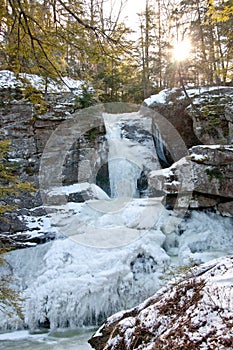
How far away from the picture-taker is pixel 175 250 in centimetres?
739

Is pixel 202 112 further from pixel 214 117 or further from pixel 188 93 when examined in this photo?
pixel 188 93

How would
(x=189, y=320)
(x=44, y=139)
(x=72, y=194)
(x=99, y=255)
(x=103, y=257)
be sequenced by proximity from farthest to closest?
(x=44, y=139) → (x=72, y=194) → (x=99, y=255) → (x=103, y=257) → (x=189, y=320)

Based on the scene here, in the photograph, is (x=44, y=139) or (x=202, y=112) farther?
(x=44, y=139)

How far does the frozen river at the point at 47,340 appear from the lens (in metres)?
5.25

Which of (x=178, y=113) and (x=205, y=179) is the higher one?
(x=178, y=113)

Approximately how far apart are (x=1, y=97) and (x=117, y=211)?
A: 19.4 feet

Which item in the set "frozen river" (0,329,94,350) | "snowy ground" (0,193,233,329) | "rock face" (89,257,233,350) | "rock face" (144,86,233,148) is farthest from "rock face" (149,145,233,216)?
"rock face" (89,257,233,350)

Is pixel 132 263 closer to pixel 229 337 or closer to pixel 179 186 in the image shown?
pixel 179 186

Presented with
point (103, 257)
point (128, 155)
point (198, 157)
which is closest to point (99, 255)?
point (103, 257)

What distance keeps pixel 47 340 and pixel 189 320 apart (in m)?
4.48

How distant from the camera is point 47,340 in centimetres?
556

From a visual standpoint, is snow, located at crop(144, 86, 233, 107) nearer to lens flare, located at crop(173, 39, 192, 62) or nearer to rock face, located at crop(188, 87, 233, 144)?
rock face, located at crop(188, 87, 233, 144)

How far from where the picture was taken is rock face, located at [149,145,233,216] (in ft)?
26.0

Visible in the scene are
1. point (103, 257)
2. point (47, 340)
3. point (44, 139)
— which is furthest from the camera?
point (44, 139)
